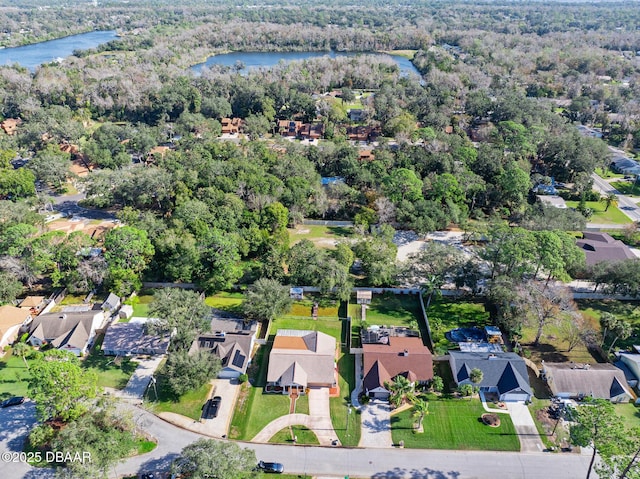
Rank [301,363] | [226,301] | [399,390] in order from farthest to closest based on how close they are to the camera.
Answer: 1. [226,301]
2. [301,363]
3. [399,390]

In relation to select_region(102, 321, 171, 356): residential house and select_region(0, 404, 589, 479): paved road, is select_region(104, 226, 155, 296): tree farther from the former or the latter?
select_region(0, 404, 589, 479): paved road

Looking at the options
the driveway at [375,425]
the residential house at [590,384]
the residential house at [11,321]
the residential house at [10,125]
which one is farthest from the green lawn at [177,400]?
the residential house at [10,125]

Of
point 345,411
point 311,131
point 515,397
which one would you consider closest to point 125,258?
point 345,411

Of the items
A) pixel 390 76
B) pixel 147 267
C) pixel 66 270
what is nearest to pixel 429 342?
pixel 147 267

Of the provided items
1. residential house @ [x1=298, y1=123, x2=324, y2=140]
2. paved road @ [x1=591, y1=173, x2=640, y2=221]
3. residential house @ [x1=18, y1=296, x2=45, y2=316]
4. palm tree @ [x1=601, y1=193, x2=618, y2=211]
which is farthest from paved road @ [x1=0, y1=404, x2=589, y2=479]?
residential house @ [x1=298, y1=123, x2=324, y2=140]

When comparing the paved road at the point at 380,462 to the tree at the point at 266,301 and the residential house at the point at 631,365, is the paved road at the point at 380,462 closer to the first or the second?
the residential house at the point at 631,365

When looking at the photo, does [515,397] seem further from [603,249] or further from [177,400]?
[603,249]
